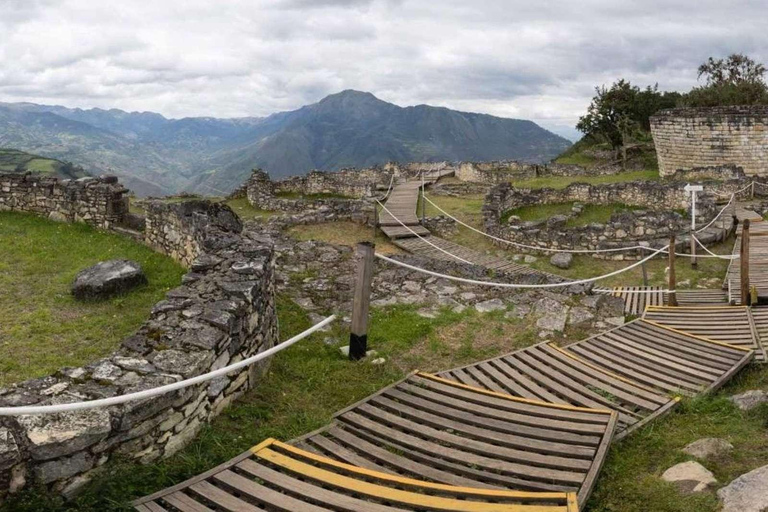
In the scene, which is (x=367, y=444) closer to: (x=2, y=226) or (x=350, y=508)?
(x=350, y=508)

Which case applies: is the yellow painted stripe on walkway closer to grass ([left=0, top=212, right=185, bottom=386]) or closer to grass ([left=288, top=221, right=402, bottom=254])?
grass ([left=0, top=212, right=185, bottom=386])

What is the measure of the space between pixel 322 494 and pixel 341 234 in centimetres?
1596

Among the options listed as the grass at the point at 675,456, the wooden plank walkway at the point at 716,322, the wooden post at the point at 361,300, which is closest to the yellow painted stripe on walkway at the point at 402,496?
the grass at the point at 675,456

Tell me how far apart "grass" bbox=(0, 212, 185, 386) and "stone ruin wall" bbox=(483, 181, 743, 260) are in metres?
12.1

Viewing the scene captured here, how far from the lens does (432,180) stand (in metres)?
32.1

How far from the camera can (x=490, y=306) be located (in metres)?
9.70

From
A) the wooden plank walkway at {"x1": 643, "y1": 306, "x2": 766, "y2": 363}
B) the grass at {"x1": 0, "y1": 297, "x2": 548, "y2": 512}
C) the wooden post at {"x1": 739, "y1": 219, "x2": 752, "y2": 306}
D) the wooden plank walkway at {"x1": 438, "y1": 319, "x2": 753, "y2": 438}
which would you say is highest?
the wooden post at {"x1": 739, "y1": 219, "x2": 752, "y2": 306}

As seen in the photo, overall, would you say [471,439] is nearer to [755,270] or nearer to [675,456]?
[675,456]

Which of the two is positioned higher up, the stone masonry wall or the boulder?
the stone masonry wall

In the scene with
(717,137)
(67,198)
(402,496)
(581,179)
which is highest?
(717,137)

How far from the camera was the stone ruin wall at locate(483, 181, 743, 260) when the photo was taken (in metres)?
18.3

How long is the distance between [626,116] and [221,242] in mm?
40044

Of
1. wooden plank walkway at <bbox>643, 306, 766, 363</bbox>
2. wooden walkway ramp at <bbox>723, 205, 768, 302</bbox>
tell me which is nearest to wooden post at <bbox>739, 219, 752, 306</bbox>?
wooden walkway ramp at <bbox>723, 205, 768, 302</bbox>

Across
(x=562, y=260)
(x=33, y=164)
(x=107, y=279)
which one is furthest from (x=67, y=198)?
(x=33, y=164)
